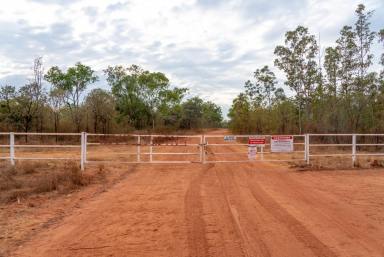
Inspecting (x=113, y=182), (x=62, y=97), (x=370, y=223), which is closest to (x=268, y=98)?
(x=62, y=97)

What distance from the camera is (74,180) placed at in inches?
513

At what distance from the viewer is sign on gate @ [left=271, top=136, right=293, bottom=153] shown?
18688mm

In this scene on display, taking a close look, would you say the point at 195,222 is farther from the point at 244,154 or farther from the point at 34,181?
the point at 244,154

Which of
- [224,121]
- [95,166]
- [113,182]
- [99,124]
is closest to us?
[113,182]

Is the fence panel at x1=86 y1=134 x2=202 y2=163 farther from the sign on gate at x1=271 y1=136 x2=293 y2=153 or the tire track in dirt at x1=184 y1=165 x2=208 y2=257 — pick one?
the sign on gate at x1=271 y1=136 x2=293 y2=153

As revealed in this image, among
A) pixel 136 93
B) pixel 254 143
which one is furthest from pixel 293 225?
pixel 136 93

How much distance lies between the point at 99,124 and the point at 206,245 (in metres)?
42.8

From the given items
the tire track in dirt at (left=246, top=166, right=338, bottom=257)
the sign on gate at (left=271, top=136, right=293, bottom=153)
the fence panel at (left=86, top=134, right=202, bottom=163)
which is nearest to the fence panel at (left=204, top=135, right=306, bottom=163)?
the sign on gate at (left=271, top=136, right=293, bottom=153)

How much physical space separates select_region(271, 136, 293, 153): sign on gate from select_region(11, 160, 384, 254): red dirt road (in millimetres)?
4734

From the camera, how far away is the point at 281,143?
1875cm

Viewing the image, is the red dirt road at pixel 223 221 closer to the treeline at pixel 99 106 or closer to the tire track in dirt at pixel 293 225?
the tire track in dirt at pixel 293 225

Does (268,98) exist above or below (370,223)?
above

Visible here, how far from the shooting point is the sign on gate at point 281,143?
18.7 metres

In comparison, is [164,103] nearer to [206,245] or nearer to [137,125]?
[137,125]
